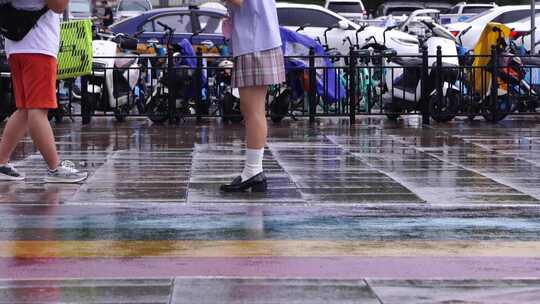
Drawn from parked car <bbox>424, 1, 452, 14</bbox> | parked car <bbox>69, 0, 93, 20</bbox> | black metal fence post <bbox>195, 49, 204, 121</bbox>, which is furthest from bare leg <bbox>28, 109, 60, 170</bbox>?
parked car <bbox>424, 1, 452, 14</bbox>

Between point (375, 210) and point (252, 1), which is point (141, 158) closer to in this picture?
point (252, 1)

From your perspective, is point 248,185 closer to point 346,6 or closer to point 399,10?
point 346,6

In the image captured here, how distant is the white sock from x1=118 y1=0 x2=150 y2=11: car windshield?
3197 centimetres

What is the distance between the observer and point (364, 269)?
6113mm

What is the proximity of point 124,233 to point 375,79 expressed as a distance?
1060cm

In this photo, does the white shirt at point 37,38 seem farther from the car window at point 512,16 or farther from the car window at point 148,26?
the car window at point 512,16

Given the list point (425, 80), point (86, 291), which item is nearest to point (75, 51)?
point (425, 80)

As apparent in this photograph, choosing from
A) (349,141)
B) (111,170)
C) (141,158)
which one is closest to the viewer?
(111,170)

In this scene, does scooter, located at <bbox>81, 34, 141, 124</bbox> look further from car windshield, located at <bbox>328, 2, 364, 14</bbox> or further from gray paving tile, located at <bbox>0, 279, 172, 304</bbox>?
car windshield, located at <bbox>328, 2, 364, 14</bbox>

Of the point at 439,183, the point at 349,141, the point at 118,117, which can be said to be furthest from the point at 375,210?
the point at 118,117

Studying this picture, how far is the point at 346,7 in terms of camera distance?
4131 cm

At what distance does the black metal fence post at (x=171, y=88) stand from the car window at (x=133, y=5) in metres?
24.2

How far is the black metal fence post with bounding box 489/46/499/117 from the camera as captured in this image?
16484 mm

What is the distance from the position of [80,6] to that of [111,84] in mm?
23442
